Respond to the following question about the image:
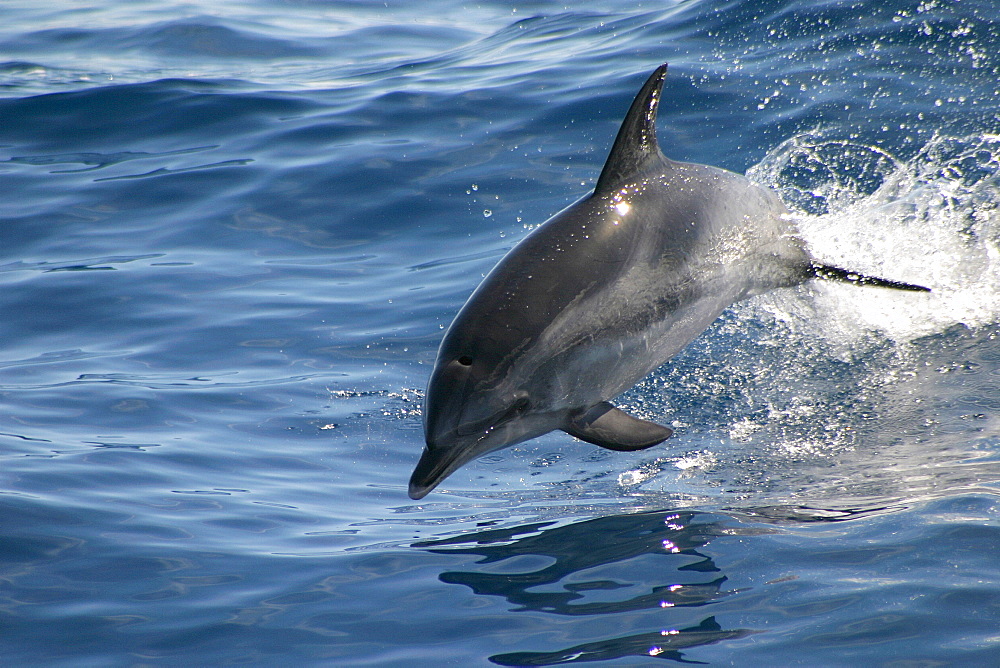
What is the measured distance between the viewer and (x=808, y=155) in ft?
33.6

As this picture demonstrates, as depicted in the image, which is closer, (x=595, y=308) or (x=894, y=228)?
(x=595, y=308)

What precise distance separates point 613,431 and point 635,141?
1.59m

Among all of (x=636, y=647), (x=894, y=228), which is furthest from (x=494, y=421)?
(x=894, y=228)

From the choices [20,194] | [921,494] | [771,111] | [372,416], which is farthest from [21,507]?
[771,111]

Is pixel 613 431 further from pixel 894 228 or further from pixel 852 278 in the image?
pixel 894 228

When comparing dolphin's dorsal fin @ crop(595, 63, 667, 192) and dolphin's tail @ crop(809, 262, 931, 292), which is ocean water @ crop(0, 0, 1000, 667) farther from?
dolphin's dorsal fin @ crop(595, 63, 667, 192)

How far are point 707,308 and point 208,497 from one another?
276 centimetres

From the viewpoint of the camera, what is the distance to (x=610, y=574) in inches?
172

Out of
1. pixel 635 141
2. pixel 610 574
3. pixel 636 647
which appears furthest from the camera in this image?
pixel 635 141

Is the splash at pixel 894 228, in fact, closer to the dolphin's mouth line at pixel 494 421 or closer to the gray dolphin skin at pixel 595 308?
the gray dolphin skin at pixel 595 308

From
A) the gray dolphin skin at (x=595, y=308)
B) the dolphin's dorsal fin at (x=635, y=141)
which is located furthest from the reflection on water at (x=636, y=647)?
the dolphin's dorsal fin at (x=635, y=141)

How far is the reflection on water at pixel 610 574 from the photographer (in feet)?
12.5

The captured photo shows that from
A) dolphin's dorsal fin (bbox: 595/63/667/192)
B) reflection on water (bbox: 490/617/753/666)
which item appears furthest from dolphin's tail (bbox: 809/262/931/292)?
reflection on water (bbox: 490/617/753/666)

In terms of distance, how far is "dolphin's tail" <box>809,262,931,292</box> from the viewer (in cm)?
635
